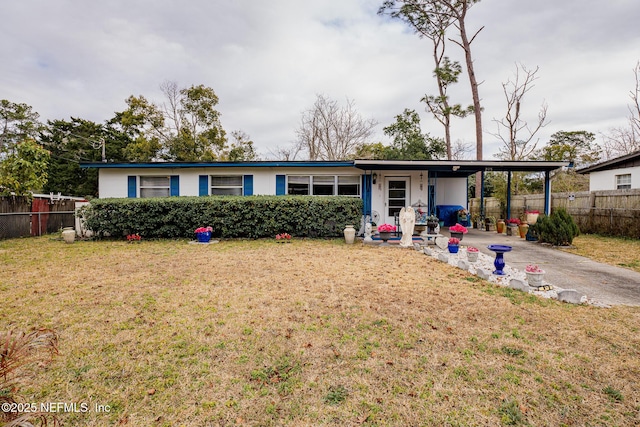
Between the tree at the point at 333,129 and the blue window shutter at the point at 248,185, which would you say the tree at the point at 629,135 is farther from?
the blue window shutter at the point at 248,185

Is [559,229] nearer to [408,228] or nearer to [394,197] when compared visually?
[408,228]

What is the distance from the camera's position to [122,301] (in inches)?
164

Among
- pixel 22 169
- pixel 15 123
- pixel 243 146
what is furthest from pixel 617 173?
pixel 15 123

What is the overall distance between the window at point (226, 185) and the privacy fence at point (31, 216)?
21.4 ft

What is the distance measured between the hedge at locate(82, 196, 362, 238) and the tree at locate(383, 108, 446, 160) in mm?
11065

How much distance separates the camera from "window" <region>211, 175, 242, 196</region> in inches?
456

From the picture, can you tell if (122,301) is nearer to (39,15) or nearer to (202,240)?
(202,240)

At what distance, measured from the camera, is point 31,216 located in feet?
36.0

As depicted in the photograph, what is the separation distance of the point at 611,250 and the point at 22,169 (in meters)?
17.9

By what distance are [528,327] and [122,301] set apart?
17.0 feet

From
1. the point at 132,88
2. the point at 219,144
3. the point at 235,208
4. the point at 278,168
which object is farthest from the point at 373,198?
the point at 132,88

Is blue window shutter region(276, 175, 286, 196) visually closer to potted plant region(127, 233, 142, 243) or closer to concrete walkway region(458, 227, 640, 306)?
potted plant region(127, 233, 142, 243)

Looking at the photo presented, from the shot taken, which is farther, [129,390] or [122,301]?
[122,301]

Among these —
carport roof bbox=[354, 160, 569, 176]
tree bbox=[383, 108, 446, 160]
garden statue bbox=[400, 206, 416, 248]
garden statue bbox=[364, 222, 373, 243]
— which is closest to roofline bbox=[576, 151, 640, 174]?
carport roof bbox=[354, 160, 569, 176]
